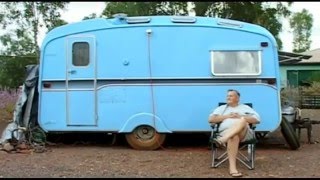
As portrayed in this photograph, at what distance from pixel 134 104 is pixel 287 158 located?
264 centimetres

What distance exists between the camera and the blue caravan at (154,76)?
866cm

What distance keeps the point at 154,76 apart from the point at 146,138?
106 centimetres

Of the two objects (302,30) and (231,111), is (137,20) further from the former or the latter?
(302,30)

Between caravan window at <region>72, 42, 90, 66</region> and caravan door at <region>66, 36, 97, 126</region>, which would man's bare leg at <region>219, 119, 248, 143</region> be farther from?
caravan window at <region>72, 42, 90, 66</region>

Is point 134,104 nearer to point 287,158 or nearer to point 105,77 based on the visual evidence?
point 105,77

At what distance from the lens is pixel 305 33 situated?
207 feet

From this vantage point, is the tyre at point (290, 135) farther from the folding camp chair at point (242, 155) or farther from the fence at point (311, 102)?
the fence at point (311, 102)

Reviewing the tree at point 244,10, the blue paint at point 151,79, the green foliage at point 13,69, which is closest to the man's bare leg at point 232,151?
the blue paint at point 151,79

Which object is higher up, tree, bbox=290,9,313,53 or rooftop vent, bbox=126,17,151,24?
tree, bbox=290,9,313,53

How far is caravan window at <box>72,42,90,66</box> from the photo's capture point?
348 inches

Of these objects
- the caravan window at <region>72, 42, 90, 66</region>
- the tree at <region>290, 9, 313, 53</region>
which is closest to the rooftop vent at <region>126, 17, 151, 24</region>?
the caravan window at <region>72, 42, 90, 66</region>

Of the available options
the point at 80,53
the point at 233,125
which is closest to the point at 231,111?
the point at 233,125

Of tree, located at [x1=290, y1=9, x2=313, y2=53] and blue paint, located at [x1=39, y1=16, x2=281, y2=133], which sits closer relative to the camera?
blue paint, located at [x1=39, y1=16, x2=281, y2=133]

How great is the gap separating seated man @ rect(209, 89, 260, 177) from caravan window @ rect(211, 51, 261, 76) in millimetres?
1501
